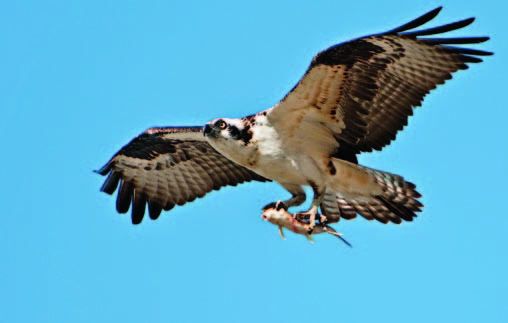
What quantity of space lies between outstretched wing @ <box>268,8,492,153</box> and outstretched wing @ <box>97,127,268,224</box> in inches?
75.0

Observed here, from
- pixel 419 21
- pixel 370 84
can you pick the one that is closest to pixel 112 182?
pixel 370 84

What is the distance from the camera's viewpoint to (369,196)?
40.8 ft

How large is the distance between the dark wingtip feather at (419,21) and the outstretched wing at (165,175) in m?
3.29

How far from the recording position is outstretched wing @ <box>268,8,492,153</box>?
439 inches

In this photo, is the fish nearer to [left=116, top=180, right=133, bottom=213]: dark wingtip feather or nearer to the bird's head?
the bird's head

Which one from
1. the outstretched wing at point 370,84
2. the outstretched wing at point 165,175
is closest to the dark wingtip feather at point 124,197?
the outstretched wing at point 165,175

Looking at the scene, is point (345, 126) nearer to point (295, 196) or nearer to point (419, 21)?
point (295, 196)

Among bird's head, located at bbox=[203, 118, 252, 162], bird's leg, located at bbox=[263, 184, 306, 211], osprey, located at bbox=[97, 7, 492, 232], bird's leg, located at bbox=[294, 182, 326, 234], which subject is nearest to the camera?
bird's leg, located at bbox=[294, 182, 326, 234]

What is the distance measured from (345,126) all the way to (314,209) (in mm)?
1198

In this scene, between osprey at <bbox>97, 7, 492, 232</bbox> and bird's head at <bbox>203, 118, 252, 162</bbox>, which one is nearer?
osprey at <bbox>97, 7, 492, 232</bbox>

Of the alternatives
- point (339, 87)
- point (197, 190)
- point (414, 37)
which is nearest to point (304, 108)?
point (339, 87)

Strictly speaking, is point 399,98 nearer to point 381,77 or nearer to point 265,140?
point 381,77

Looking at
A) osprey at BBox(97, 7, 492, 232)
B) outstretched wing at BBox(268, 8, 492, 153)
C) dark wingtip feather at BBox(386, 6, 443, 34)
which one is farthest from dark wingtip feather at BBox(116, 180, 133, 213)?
dark wingtip feather at BBox(386, 6, 443, 34)

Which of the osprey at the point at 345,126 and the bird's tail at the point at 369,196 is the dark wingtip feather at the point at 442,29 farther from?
the bird's tail at the point at 369,196
